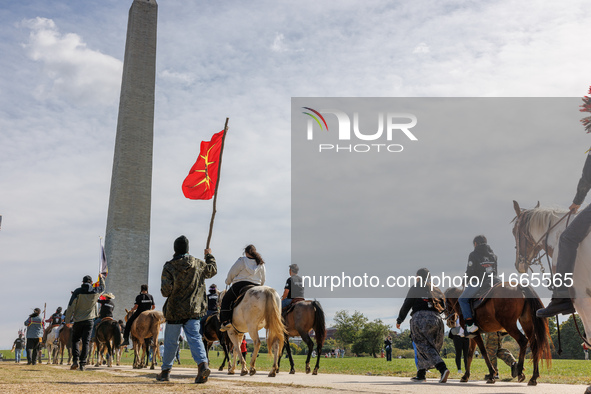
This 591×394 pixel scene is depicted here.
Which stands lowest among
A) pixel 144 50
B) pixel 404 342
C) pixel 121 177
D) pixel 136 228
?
pixel 404 342

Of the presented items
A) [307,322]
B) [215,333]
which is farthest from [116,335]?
[307,322]

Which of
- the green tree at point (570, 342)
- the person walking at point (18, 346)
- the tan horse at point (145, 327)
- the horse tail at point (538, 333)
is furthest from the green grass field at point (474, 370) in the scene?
the green tree at point (570, 342)

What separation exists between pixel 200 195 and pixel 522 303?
777cm

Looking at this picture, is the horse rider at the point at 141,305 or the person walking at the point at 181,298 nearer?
the person walking at the point at 181,298

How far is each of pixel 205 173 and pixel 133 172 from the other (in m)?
18.8

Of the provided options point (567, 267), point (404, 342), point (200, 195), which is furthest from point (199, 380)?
point (404, 342)

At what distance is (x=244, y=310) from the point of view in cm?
893

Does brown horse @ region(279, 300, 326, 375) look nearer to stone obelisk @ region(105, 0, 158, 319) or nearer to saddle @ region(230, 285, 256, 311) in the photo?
saddle @ region(230, 285, 256, 311)

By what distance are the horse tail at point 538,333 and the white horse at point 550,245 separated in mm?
1035

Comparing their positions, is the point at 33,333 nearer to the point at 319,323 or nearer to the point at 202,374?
the point at 319,323

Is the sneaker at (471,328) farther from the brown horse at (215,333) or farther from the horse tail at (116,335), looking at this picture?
the horse tail at (116,335)

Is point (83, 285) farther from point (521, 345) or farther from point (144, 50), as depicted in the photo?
point (144, 50)

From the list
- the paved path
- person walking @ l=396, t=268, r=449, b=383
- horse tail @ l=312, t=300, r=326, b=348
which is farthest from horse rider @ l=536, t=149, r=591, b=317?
horse tail @ l=312, t=300, r=326, b=348

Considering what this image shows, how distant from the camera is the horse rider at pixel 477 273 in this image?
28.5 feet
